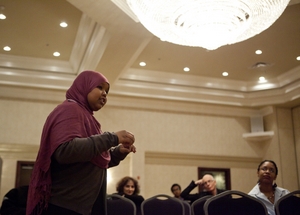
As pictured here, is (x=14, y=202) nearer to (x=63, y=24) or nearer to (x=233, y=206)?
(x=233, y=206)

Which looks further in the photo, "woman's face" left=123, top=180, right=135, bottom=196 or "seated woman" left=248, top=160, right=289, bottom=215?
"woman's face" left=123, top=180, right=135, bottom=196

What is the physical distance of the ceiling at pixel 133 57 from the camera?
6469 mm

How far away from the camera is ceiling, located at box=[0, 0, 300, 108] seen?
21.2 feet

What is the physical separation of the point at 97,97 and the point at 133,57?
577 cm

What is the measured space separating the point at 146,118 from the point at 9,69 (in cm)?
365

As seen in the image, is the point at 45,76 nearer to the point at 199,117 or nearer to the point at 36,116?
the point at 36,116

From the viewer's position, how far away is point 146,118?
9.88 meters

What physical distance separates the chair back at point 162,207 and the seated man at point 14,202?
4.49ft

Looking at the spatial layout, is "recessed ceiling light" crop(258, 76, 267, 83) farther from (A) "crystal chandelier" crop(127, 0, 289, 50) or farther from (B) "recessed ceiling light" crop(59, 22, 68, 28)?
(B) "recessed ceiling light" crop(59, 22, 68, 28)

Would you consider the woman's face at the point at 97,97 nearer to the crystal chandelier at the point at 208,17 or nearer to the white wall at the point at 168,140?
the crystal chandelier at the point at 208,17

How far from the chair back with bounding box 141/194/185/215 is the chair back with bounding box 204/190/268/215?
0.87 metres

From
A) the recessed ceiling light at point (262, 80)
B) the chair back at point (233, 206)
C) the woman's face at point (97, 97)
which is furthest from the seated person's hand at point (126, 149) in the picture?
the recessed ceiling light at point (262, 80)

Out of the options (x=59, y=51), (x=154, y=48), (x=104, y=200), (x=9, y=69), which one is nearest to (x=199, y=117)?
(x=154, y=48)

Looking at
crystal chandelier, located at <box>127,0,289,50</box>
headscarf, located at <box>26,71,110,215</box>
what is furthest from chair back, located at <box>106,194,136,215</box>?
crystal chandelier, located at <box>127,0,289,50</box>
